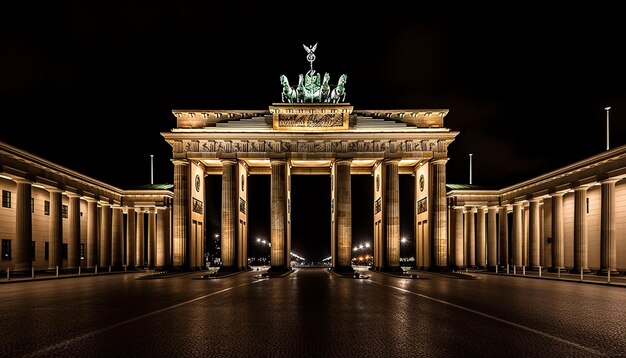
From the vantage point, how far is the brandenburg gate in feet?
174

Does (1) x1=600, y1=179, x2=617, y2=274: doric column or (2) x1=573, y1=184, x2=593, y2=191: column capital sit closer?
(1) x1=600, y1=179, x2=617, y2=274: doric column

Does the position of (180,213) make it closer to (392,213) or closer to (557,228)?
(392,213)

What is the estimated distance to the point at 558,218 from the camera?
164 feet

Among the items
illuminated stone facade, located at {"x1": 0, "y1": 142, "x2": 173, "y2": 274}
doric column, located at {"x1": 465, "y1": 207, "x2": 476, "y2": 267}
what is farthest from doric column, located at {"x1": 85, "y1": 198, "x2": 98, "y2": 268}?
doric column, located at {"x1": 465, "y1": 207, "x2": 476, "y2": 267}

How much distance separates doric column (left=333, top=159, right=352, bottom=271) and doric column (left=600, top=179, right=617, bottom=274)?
73.8ft

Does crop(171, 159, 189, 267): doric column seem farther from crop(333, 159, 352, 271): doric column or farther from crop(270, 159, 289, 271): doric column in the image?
crop(333, 159, 352, 271): doric column

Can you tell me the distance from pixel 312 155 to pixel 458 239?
19.8 meters

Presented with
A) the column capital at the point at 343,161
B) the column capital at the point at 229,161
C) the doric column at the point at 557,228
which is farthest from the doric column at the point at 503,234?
the column capital at the point at 229,161

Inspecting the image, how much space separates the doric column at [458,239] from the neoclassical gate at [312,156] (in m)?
4.84

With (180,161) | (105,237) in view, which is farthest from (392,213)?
(105,237)

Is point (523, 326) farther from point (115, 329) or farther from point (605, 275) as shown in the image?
point (605, 275)

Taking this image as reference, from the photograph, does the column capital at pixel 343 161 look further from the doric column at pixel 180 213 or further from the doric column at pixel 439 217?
the doric column at pixel 180 213

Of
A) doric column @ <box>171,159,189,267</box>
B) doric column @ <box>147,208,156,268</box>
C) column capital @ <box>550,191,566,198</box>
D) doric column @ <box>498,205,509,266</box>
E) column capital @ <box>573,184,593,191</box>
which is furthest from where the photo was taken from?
doric column @ <box>147,208,156,268</box>

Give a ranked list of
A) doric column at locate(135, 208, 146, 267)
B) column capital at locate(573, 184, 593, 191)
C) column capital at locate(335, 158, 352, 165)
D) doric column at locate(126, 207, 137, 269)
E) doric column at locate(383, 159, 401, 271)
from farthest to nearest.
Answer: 1. doric column at locate(135, 208, 146, 267)
2. doric column at locate(126, 207, 137, 269)
3. column capital at locate(335, 158, 352, 165)
4. doric column at locate(383, 159, 401, 271)
5. column capital at locate(573, 184, 593, 191)
